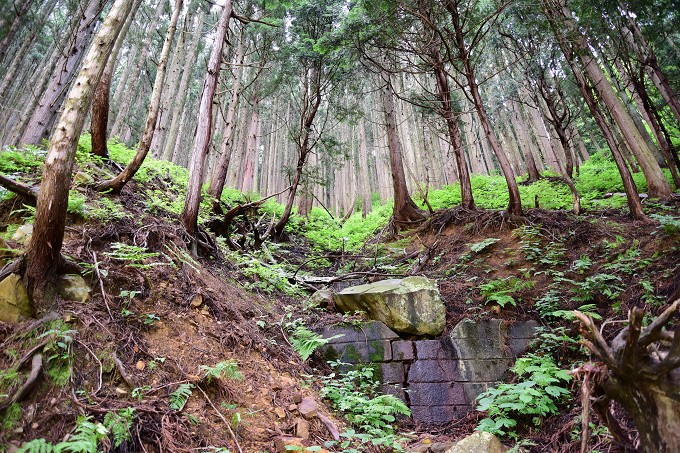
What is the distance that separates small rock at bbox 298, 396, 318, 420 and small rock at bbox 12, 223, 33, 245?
321 cm

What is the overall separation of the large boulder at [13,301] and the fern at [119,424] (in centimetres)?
114

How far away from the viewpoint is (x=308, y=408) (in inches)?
138

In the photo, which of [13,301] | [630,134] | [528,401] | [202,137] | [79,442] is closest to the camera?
[79,442]

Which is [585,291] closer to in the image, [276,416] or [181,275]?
[276,416]

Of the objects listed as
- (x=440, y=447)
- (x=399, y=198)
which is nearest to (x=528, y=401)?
(x=440, y=447)

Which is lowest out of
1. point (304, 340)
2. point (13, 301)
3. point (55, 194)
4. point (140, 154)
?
point (304, 340)

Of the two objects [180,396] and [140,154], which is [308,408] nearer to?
[180,396]

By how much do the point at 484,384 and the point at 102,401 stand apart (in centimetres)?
438

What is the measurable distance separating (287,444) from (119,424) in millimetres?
1268

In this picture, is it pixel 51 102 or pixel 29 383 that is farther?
pixel 51 102

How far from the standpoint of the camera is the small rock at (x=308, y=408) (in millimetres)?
3455

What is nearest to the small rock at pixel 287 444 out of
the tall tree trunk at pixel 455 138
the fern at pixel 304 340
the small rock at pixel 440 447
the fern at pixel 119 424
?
the fern at pixel 119 424

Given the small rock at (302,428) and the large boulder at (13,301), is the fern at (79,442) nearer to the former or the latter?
the large boulder at (13,301)

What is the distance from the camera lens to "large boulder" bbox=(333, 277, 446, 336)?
5.20 metres
